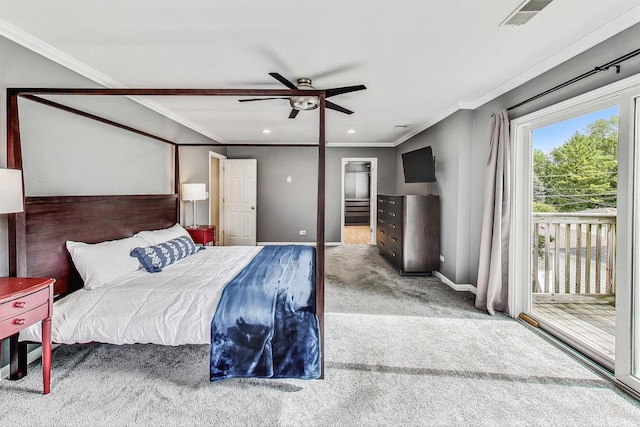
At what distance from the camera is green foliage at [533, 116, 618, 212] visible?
2.24 meters

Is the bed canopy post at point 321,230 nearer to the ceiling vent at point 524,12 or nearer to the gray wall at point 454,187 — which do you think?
the ceiling vent at point 524,12

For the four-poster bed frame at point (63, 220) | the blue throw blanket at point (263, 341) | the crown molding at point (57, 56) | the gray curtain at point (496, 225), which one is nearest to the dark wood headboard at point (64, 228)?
the four-poster bed frame at point (63, 220)

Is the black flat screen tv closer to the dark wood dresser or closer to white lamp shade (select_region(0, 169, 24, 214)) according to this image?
the dark wood dresser

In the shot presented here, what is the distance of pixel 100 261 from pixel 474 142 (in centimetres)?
423

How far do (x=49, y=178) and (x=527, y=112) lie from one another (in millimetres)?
4287

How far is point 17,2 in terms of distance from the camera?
1717 millimetres

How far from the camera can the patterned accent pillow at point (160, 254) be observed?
257 cm

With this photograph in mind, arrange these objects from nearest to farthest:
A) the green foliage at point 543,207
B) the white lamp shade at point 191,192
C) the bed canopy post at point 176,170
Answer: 1. the green foliage at point 543,207
2. the bed canopy post at point 176,170
3. the white lamp shade at point 191,192

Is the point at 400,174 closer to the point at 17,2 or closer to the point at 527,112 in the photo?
the point at 527,112

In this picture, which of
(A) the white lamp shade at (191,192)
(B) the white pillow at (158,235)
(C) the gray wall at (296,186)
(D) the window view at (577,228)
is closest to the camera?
(D) the window view at (577,228)

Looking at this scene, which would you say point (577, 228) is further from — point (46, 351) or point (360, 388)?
point (46, 351)

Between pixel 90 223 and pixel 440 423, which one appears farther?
pixel 90 223

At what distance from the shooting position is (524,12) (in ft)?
5.85

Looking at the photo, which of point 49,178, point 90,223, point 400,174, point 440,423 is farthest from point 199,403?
point 400,174
